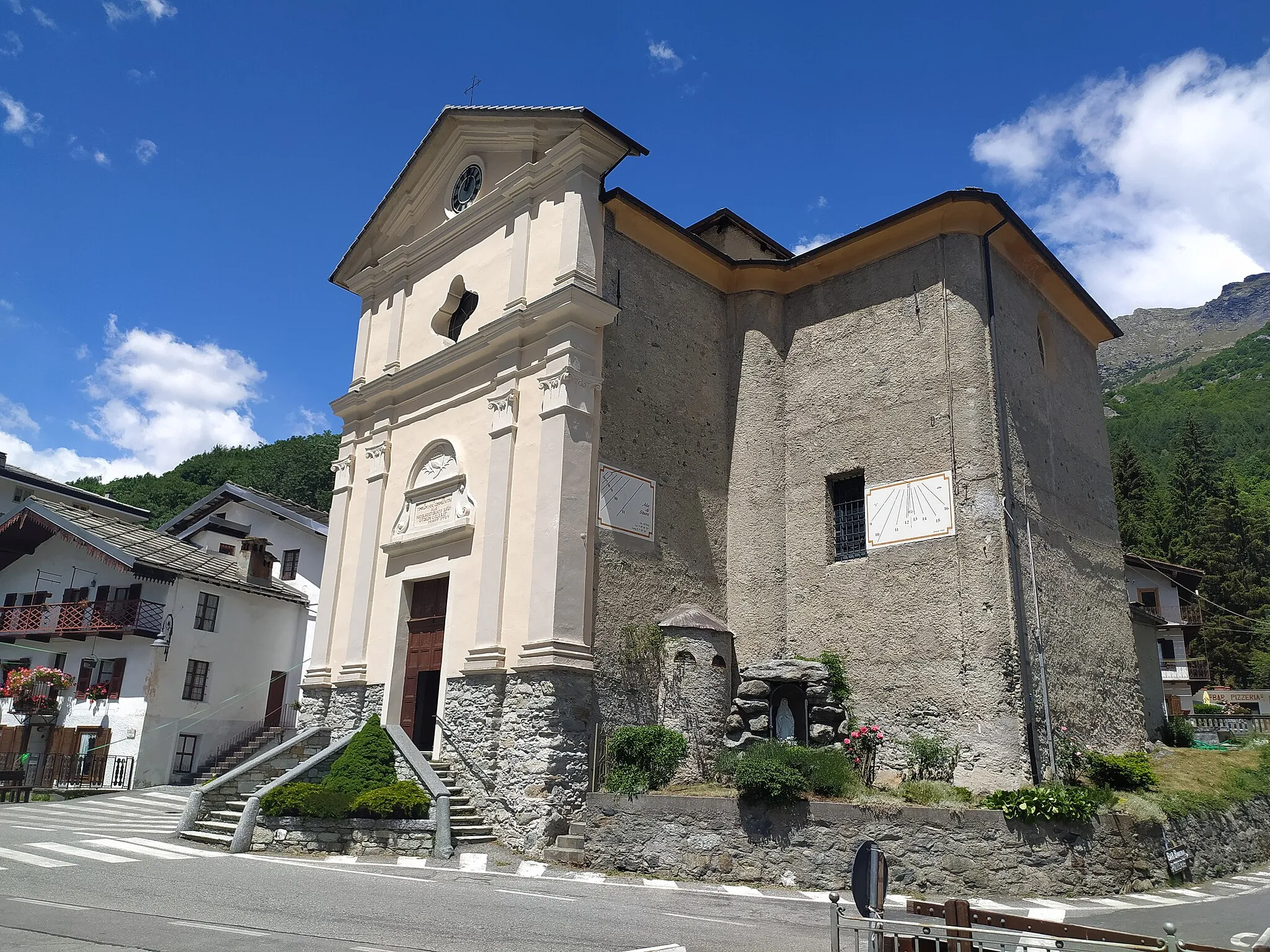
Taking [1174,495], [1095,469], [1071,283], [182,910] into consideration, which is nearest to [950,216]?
[1071,283]

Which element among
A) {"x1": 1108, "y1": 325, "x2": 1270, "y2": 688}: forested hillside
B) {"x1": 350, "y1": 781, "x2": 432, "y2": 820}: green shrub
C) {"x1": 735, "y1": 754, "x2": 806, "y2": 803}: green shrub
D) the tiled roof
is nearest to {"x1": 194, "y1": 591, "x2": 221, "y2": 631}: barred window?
the tiled roof

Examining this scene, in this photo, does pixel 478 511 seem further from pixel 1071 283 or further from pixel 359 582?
pixel 1071 283

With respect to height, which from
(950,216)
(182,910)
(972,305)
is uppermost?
(950,216)

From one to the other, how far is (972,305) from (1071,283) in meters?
4.42

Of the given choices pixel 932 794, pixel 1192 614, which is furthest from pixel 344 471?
pixel 1192 614

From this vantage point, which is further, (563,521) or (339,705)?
(339,705)

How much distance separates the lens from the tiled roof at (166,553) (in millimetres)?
25844

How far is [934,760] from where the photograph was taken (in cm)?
1463

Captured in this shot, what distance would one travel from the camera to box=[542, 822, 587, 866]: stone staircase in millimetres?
13805

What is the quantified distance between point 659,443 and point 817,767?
7303 mm

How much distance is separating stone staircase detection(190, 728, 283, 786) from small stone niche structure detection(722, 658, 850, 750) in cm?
1478

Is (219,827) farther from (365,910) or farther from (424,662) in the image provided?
(365,910)

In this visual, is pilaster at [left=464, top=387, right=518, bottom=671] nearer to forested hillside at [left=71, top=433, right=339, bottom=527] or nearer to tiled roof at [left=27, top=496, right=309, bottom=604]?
tiled roof at [left=27, top=496, right=309, bottom=604]

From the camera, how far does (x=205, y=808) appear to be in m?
15.1
